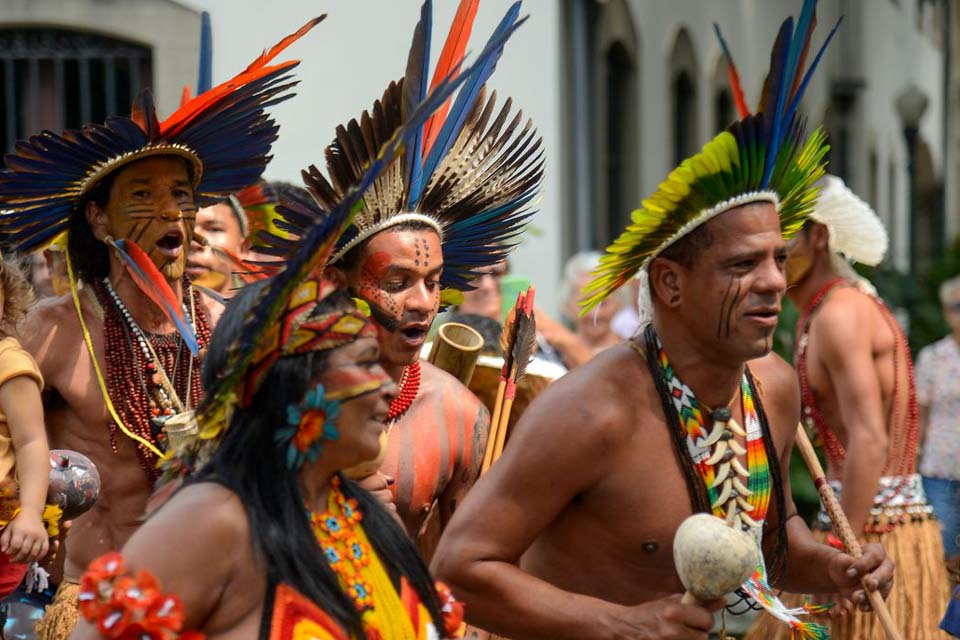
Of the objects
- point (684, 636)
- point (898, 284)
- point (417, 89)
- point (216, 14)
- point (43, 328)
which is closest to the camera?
point (684, 636)

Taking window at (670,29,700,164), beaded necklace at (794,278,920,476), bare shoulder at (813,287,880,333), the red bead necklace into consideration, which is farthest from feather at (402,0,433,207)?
window at (670,29,700,164)

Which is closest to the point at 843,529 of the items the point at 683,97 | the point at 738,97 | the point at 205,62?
the point at 738,97

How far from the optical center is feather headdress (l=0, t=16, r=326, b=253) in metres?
5.32

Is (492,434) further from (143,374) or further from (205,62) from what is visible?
(205,62)

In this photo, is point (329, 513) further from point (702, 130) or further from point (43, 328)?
point (702, 130)

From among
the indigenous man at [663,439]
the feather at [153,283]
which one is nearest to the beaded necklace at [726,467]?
the indigenous man at [663,439]

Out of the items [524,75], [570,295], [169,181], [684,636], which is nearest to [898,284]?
[524,75]

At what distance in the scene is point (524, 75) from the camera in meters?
12.7

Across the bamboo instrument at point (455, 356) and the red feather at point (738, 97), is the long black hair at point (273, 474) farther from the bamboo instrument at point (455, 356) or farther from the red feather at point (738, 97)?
the bamboo instrument at point (455, 356)

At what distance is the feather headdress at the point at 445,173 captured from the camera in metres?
4.97

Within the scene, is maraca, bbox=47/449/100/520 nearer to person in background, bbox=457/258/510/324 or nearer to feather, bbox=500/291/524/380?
feather, bbox=500/291/524/380

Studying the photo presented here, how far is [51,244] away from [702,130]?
1425 cm

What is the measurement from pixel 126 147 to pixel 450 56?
3.45 feet

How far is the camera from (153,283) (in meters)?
5.32
